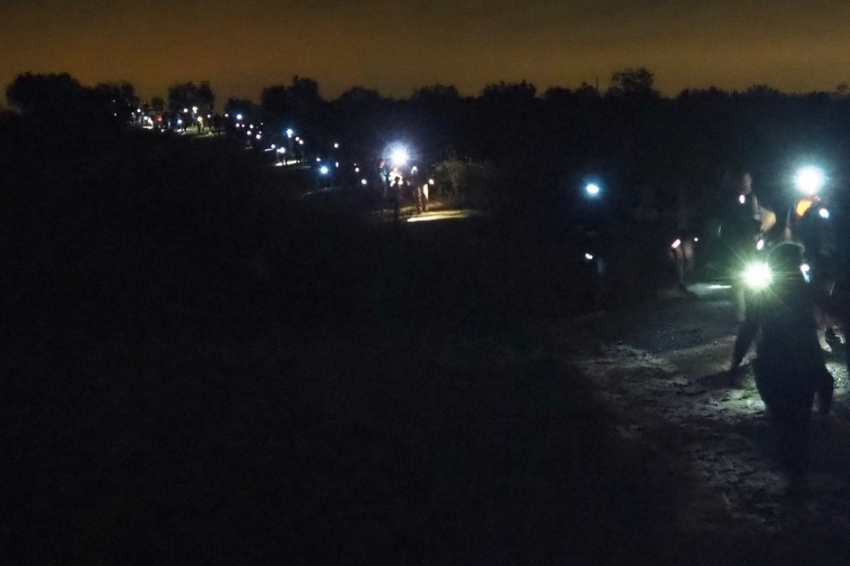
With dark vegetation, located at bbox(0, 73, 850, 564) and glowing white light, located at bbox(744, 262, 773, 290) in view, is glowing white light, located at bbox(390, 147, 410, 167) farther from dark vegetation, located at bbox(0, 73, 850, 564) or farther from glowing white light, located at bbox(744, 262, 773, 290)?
glowing white light, located at bbox(744, 262, 773, 290)

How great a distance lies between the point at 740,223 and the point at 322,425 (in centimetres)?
459

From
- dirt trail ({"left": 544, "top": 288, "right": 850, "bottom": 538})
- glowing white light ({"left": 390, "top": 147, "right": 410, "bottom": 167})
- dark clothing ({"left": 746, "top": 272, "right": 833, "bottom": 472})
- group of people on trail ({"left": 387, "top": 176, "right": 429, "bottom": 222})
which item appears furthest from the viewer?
glowing white light ({"left": 390, "top": 147, "right": 410, "bottom": 167})

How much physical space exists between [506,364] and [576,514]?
471 cm

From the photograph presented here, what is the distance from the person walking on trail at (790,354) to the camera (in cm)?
732

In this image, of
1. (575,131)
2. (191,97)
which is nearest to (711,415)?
(575,131)

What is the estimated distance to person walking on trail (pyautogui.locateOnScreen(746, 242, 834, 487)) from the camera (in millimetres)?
7324

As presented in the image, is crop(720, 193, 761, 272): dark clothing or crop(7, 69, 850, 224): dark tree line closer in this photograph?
crop(720, 193, 761, 272): dark clothing

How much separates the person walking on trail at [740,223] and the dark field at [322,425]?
2.00 metres

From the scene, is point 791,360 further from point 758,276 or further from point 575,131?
point 575,131

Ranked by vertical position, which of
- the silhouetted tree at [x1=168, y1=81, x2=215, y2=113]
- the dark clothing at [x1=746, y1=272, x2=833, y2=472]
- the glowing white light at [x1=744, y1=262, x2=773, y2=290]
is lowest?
the dark clothing at [x1=746, y1=272, x2=833, y2=472]

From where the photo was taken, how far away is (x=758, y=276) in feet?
27.0

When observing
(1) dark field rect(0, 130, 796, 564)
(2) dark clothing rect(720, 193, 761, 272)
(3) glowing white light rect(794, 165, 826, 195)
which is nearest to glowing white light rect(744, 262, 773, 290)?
(2) dark clothing rect(720, 193, 761, 272)

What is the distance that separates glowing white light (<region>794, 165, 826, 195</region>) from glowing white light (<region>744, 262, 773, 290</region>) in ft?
6.38

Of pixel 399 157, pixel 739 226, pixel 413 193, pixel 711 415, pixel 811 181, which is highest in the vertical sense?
pixel 399 157
